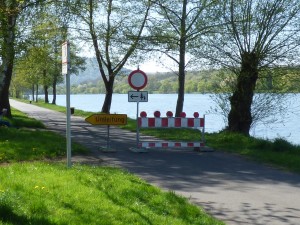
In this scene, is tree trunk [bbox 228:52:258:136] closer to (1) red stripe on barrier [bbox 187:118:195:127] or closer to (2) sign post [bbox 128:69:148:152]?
(1) red stripe on barrier [bbox 187:118:195:127]

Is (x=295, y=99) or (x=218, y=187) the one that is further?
(x=295, y=99)

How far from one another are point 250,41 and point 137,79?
528 cm

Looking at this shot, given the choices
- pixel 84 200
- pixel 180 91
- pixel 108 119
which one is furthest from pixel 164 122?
pixel 180 91

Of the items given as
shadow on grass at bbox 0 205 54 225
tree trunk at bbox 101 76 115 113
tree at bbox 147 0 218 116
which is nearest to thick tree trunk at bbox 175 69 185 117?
tree at bbox 147 0 218 116

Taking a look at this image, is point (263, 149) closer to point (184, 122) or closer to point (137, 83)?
point (184, 122)

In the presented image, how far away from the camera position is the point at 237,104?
1858 centimetres

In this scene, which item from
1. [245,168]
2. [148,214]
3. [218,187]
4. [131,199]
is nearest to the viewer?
[148,214]

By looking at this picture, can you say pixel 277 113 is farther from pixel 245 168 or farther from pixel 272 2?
pixel 245 168

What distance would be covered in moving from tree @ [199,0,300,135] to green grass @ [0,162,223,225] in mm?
9988

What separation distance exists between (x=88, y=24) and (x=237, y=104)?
1243cm

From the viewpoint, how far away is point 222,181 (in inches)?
380

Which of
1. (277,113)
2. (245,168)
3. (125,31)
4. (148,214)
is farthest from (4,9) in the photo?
(125,31)

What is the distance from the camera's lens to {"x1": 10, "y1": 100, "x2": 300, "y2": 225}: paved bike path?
7172mm

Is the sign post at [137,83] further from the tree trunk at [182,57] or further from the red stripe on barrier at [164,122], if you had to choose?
the tree trunk at [182,57]
